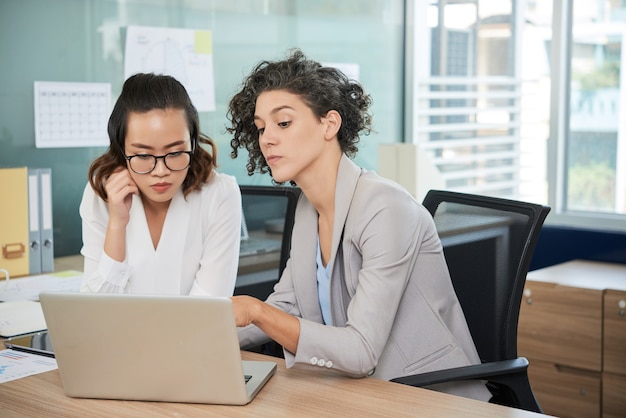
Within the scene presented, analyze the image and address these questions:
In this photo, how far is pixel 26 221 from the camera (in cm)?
270

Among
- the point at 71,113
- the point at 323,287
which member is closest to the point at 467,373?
the point at 323,287

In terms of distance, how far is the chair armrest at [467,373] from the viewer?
1652mm

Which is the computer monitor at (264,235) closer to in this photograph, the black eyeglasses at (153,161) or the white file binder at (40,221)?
the black eyeglasses at (153,161)

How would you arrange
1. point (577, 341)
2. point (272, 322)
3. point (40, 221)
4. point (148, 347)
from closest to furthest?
point (148, 347), point (272, 322), point (40, 221), point (577, 341)

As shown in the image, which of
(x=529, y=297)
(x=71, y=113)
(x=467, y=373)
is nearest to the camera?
(x=467, y=373)

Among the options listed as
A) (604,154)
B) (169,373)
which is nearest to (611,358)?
(604,154)

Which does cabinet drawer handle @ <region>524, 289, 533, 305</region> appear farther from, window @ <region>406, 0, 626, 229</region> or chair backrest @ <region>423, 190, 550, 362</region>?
chair backrest @ <region>423, 190, 550, 362</region>

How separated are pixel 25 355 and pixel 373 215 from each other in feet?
2.67

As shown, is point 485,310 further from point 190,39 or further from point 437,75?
point 437,75

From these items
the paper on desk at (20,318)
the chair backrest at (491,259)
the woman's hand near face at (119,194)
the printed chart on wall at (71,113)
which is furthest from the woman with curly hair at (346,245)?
the printed chart on wall at (71,113)

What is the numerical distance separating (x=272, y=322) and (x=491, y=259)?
64 centimetres

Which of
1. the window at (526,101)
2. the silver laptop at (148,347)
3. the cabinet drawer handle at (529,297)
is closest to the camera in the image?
the silver laptop at (148,347)

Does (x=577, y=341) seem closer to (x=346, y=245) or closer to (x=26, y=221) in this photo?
(x=346, y=245)

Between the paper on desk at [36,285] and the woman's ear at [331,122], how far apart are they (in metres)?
1.03
